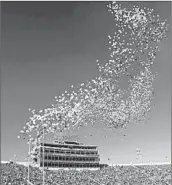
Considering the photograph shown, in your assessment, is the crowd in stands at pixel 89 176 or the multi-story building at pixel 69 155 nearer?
the crowd in stands at pixel 89 176

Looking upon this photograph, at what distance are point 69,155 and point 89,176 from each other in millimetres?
14400

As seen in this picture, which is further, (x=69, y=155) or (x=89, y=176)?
(x=69, y=155)

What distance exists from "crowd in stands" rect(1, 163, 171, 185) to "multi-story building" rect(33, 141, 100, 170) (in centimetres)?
544

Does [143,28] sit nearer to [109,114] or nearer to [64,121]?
[109,114]

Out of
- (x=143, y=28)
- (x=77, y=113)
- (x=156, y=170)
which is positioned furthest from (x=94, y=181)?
(x=143, y=28)

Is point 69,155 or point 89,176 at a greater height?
point 69,155

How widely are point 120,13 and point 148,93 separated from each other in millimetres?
4035

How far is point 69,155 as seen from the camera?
69.4 meters

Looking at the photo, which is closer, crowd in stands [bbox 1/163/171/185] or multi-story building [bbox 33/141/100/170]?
crowd in stands [bbox 1/163/171/185]

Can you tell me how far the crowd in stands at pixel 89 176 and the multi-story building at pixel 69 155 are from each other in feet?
17.9

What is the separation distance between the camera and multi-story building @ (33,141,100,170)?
6506cm

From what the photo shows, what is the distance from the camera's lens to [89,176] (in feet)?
182

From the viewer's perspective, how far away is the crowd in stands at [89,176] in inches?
1666

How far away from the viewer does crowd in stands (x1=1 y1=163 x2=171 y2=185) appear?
4231cm
